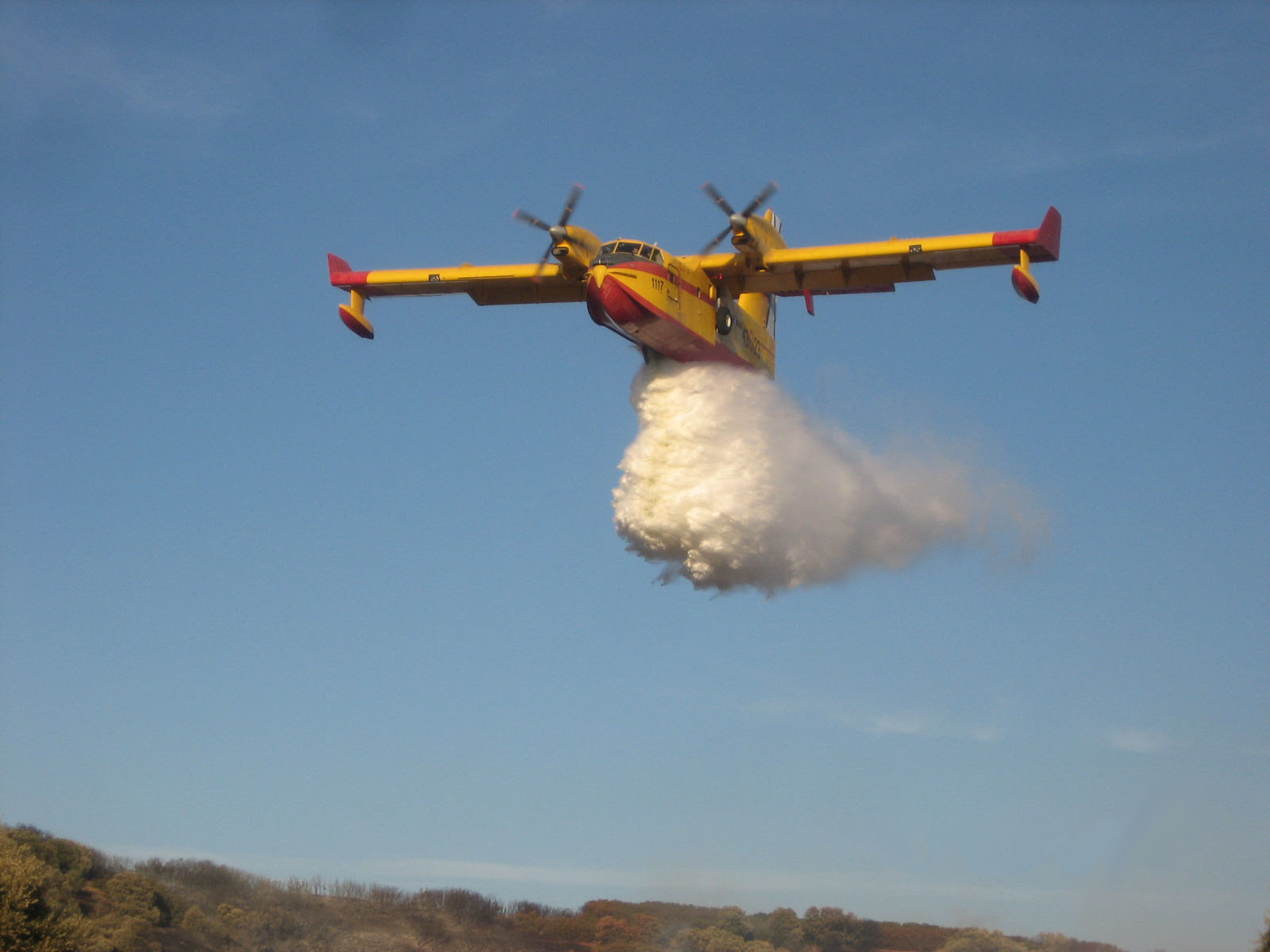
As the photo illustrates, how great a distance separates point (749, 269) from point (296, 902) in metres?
→ 20.7

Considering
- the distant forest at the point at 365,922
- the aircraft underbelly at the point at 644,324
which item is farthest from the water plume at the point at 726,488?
the distant forest at the point at 365,922

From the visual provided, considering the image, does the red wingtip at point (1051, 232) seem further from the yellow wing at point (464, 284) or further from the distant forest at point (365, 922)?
the distant forest at point (365, 922)

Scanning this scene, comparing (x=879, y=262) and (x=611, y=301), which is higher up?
(x=879, y=262)

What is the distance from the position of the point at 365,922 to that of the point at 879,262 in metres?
21.9

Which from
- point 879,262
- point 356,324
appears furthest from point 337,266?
point 879,262

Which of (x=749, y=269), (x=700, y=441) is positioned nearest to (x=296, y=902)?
(x=700, y=441)

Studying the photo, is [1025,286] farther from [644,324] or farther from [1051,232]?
[644,324]

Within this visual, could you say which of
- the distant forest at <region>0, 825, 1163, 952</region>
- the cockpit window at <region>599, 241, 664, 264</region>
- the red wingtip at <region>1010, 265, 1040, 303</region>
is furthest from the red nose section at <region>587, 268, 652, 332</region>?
the distant forest at <region>0, 825, 1163, 952</region>

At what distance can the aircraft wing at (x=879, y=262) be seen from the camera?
82.3ft

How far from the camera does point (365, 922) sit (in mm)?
34031

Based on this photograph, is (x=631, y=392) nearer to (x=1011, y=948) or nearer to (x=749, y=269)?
(x=749, y=269)

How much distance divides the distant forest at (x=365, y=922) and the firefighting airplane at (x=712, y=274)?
16.5 m

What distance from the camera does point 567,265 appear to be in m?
26.6

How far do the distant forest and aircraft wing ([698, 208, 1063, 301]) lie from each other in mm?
16947
